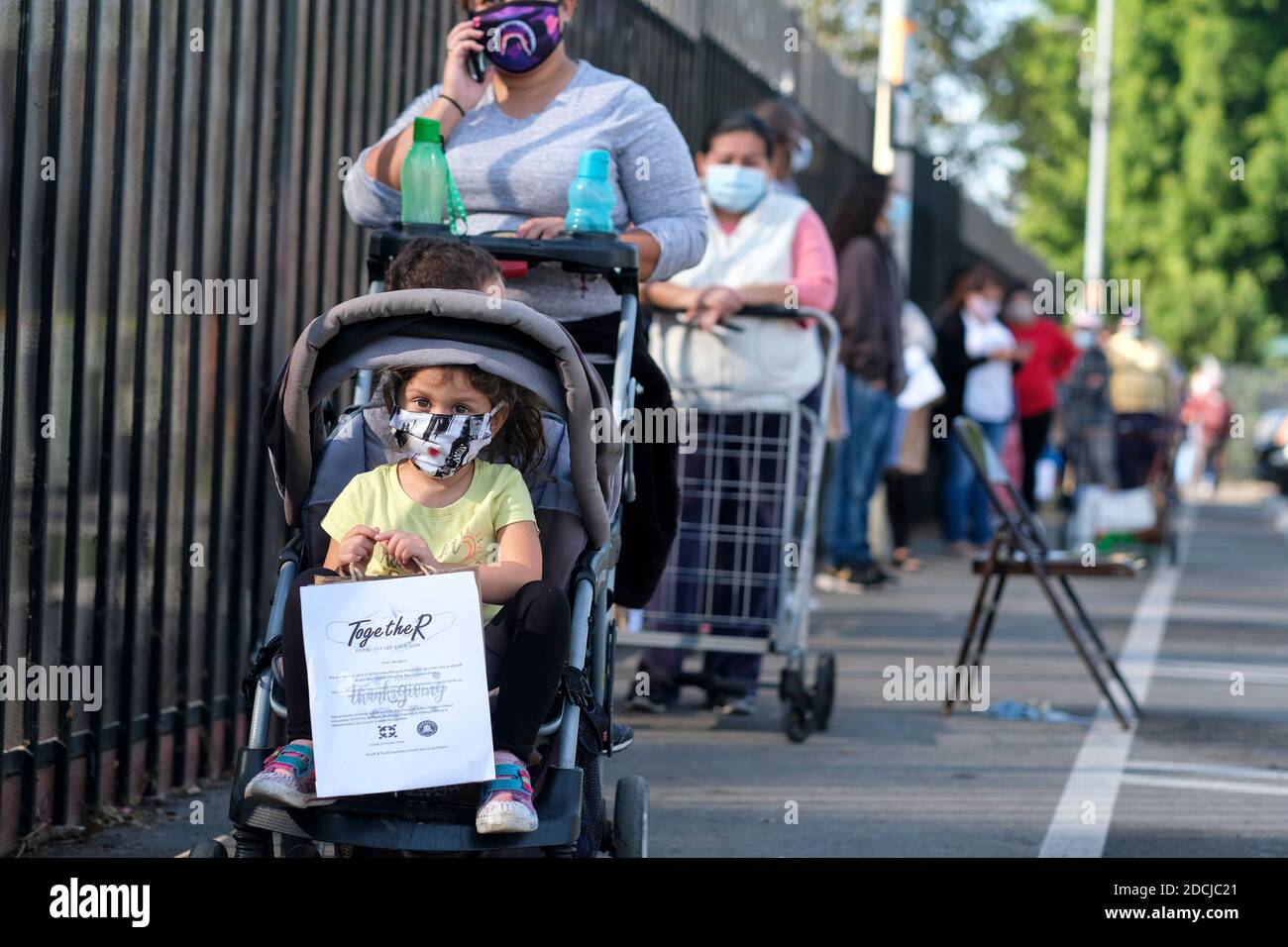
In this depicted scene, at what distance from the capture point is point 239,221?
6.21 metres

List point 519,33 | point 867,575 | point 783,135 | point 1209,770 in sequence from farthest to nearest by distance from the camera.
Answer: point 867,575, point 783,135, point 1209,770, point 519,33

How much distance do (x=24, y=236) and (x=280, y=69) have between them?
5.67ft

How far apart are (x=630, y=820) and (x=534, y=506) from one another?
0.74 m

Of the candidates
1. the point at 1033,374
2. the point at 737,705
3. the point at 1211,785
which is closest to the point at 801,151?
the point at 737,705

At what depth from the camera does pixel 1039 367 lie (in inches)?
676

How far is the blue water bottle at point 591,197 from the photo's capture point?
5238 mm

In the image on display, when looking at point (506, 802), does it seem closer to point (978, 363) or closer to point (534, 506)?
point (534, 506)

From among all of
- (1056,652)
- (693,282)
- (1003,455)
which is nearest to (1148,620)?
(1056,652)

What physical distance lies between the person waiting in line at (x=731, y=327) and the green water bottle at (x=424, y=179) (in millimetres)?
2211

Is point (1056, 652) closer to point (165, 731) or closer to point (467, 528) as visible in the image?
point (165, 731)

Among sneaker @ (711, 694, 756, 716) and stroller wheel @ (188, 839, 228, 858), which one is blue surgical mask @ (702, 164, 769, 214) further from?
stroller wheel @ (188, 839, 228, 858)

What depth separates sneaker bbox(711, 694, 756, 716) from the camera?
7.67 m

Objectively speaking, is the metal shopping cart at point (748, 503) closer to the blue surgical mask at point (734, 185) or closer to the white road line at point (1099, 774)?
the blue surgical mask at point (734, 185)

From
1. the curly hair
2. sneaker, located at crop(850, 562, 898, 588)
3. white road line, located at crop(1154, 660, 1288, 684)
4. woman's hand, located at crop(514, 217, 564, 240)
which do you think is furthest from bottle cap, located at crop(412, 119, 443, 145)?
sneaker, located at crop(850, 562, 898, 588)
